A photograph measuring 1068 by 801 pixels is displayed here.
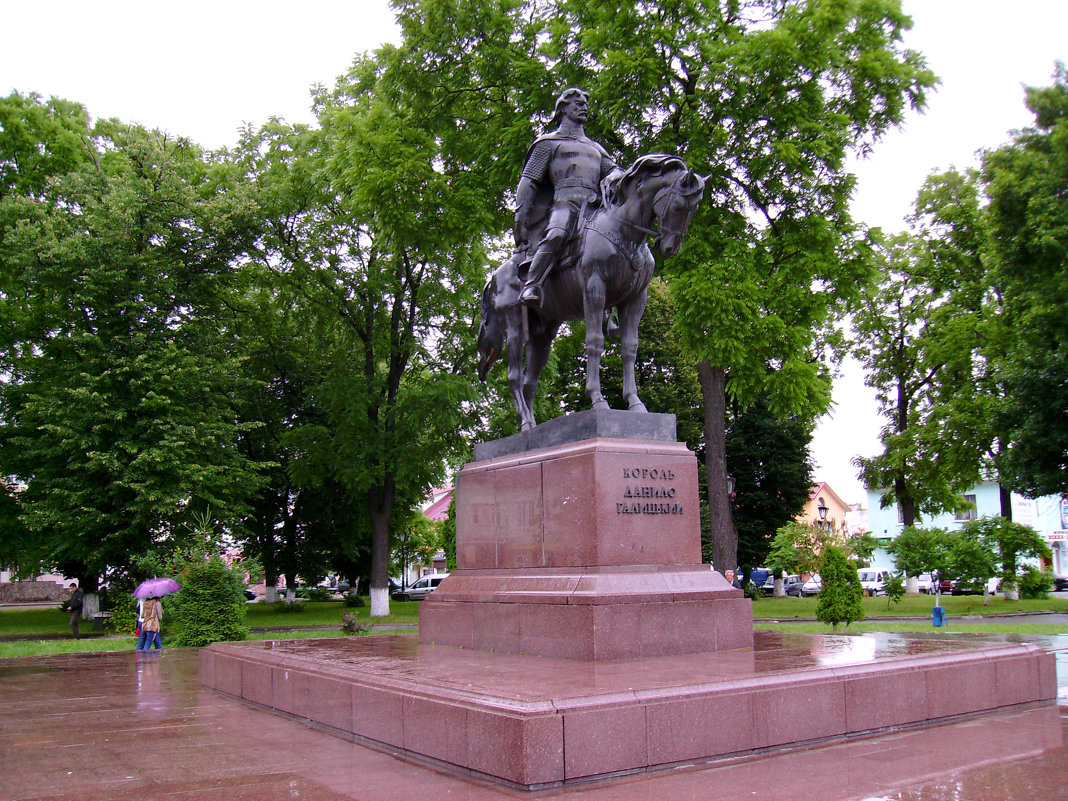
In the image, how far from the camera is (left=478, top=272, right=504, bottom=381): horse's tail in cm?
1271

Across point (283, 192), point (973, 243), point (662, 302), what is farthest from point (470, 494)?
point (973, 243)

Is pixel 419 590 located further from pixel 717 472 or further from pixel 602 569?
pixel 602 569

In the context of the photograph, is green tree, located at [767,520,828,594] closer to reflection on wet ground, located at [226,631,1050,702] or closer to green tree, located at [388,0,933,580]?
green tree, located at [388,0,933,580]

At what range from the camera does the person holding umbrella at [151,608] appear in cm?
1914

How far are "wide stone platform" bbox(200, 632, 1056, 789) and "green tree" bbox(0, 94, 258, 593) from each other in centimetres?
1887

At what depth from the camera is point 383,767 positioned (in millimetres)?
6145

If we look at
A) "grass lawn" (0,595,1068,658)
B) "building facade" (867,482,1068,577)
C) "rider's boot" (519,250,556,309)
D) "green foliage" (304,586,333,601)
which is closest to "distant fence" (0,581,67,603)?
"green foliage" (304,586,333,601)

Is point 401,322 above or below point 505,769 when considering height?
above

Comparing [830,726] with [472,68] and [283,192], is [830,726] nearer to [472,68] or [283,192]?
[472,68]

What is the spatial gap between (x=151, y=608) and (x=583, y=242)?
45.0ft

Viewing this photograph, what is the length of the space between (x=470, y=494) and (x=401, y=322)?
22814mm

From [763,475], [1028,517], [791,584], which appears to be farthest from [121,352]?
[1028,517]

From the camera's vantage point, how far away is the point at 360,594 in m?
50.9

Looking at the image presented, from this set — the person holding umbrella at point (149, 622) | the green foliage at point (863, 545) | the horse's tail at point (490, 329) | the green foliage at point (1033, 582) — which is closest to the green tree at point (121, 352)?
the person holding umbrella at point (149, 622)
